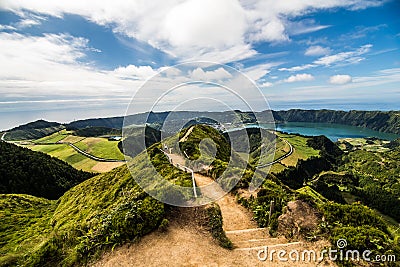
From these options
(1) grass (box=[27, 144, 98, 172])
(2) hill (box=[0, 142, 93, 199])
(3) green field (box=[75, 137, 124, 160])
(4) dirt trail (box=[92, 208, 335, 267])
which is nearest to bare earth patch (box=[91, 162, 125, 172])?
(1) grass (box=[27, 144, 98, 172])

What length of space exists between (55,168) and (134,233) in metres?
64.4

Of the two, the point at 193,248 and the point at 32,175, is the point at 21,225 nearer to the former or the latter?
the point at 193,248

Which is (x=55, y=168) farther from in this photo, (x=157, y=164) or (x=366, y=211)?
(x=366, y=211)

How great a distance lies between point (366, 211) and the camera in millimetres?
10742

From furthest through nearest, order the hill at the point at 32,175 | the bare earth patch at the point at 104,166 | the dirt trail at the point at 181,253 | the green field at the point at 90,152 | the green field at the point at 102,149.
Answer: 1. the green field at the point at 102,149
2. the green field at the point at 90,152
3. the bare earth patch at the point at 104,166
4. the hill at the point at 32,175
5. the dirt trail at the point at 181,253

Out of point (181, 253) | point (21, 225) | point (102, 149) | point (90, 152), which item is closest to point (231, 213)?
point (181, 253)

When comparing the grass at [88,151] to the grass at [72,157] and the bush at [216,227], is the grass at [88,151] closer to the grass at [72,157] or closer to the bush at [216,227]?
the grass at [72,157]

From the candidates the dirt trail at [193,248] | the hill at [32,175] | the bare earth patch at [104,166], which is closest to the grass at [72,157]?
the bare earth patch at [104,166]

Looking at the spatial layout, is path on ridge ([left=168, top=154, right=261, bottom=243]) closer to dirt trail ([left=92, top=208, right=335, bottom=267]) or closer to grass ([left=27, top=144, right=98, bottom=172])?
dirt trail ([left=92, top=208, right=335, bottom=267])

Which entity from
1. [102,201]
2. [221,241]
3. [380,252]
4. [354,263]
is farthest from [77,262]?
[380,252]

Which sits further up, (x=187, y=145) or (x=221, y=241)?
(x=187, y=145)

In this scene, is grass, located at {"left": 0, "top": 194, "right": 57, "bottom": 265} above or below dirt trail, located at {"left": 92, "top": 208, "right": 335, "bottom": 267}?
below

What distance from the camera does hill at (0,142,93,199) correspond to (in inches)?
2068

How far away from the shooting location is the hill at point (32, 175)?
5253cm
